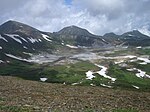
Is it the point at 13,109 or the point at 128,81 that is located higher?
the point at 13,109

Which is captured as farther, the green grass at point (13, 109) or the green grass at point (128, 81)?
the green grass at point (128, 81)

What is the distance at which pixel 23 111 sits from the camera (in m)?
32.3

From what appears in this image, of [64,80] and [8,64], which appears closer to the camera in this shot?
[64,80]

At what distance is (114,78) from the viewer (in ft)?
480

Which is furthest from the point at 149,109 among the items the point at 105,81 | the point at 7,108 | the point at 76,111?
the point at 105,81

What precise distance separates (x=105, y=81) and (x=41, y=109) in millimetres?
102183

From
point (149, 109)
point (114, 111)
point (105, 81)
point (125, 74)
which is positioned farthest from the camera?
point (125, 74)

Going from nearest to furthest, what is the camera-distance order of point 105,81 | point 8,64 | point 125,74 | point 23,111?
point 23,111
point 105,81
point 125,74
point 8,64

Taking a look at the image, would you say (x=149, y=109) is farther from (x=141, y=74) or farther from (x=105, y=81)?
(x=141, y=74)

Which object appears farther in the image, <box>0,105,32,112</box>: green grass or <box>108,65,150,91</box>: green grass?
<box>108,65,150,91</box>: green grass

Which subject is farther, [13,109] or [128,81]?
[128,81]

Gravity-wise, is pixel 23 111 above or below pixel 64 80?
above

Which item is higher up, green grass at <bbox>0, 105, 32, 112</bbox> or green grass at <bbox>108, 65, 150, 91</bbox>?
green grass at <bbox>0, 105, 32, 112</bbox>

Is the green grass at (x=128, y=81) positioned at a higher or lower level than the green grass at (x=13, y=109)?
lower
